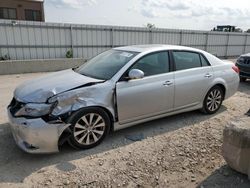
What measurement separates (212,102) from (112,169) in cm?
296

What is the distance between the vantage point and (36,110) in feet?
10.5

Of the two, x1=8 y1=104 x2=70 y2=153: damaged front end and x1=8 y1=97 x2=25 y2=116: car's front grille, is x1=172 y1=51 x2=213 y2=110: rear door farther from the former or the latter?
x1=8 y1=97 x2=25 y2=116: car's front grille

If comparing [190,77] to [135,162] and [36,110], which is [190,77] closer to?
[135,162]

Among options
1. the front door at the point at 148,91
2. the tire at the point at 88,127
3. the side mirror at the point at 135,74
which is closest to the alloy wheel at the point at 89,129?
the tire at the point at 88,127

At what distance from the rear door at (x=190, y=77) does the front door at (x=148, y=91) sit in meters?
0.18

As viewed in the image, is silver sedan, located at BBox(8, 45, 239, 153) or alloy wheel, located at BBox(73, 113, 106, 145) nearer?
silver sedan, located at BBox(8, 45, 239, 153)

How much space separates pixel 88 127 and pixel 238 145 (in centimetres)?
203

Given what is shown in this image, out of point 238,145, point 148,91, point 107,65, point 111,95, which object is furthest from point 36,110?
point 238,145

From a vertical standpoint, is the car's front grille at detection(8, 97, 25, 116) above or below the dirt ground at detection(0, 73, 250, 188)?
above

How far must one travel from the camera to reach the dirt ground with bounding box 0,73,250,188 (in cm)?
290

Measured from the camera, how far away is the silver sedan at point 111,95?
3227 mm

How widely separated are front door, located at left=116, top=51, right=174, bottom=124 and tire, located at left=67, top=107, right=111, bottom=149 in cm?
32

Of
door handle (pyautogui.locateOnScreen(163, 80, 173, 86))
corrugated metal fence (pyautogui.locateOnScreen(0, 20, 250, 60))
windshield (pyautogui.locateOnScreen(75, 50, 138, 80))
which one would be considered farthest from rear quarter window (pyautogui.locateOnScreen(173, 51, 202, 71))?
corrugated metal fence (pyautogui.locateOnScreen(0, 20, 250, 60))

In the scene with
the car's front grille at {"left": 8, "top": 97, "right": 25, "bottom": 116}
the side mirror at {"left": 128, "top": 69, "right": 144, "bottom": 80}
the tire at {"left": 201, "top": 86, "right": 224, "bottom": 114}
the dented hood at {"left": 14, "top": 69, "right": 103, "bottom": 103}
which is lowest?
the tire at {"left": 201, "top": 86, "right": 224, "bottom": 114}
